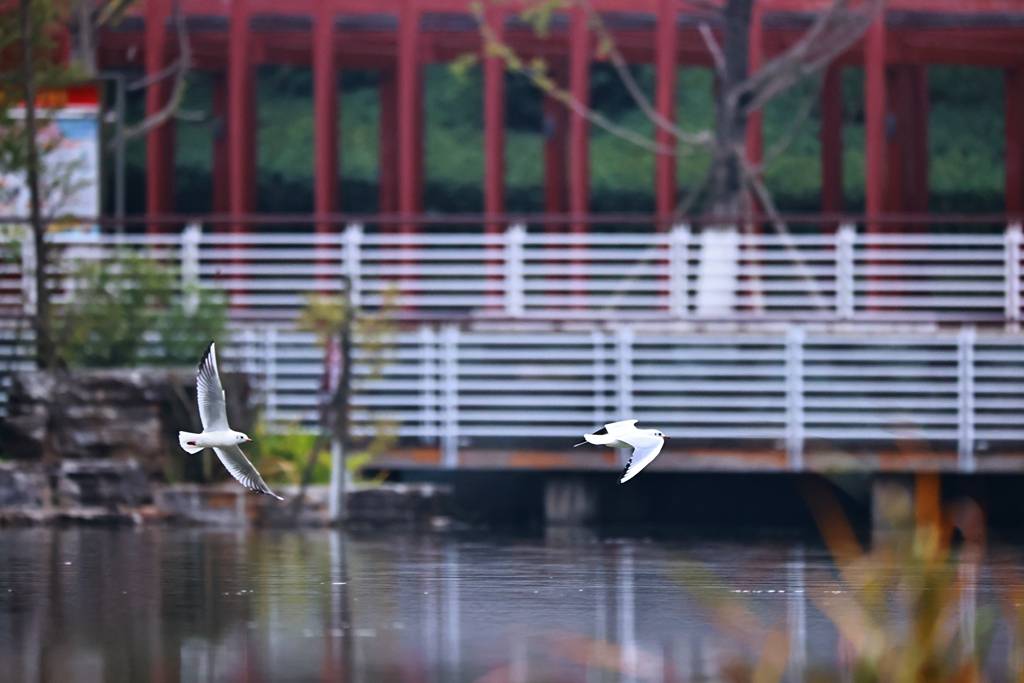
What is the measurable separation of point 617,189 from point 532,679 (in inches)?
988

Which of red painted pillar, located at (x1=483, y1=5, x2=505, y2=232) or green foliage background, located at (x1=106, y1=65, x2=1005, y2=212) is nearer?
red painted pillar, located at (x1=483, y1=5, x2=505, y2=232)

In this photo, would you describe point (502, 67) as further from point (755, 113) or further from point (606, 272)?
point (606, 272)

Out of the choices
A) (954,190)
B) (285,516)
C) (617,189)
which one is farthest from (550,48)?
(285,516)

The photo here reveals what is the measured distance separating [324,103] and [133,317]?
6505mm

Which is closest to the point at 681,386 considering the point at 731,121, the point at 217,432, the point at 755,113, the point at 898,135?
the point at 731,121

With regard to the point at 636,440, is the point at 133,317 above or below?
above

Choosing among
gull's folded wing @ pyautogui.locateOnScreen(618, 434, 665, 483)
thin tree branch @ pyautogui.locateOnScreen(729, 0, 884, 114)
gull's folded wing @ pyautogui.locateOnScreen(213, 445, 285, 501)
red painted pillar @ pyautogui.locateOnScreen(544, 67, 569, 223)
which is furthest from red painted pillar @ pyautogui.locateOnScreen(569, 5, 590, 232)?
gull's folded wing @ pyautogui.locateOnScreen(213, 445, 285, 501)

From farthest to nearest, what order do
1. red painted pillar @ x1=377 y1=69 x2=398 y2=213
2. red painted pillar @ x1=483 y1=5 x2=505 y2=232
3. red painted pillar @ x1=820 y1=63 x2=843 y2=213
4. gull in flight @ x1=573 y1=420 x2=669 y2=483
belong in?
red painted pillar @ x1=377 y1=69 x2=398 y2=213 → red painted pillar @ x1=820 y1=63 x2=843 y2=213 → red painted pillar @ x1=483 y1=5 x2=505 y2=232 → gull in flight @ x1=573 y1=420 x2=669 y2=483

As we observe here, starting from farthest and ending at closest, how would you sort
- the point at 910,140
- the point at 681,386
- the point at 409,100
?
the point at 910,140
the point at 409,100
the point at 681,386

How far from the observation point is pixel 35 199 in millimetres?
25031

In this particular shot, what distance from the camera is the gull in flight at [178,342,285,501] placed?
51.8ft

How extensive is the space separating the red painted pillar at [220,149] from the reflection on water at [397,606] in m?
12.8

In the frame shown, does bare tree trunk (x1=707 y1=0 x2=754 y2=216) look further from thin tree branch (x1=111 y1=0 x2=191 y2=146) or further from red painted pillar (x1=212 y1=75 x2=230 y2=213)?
red painted pillar (x1=212 y1=75 x2=230 y2=213)

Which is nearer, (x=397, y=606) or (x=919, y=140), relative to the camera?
(x=397, y=606)
